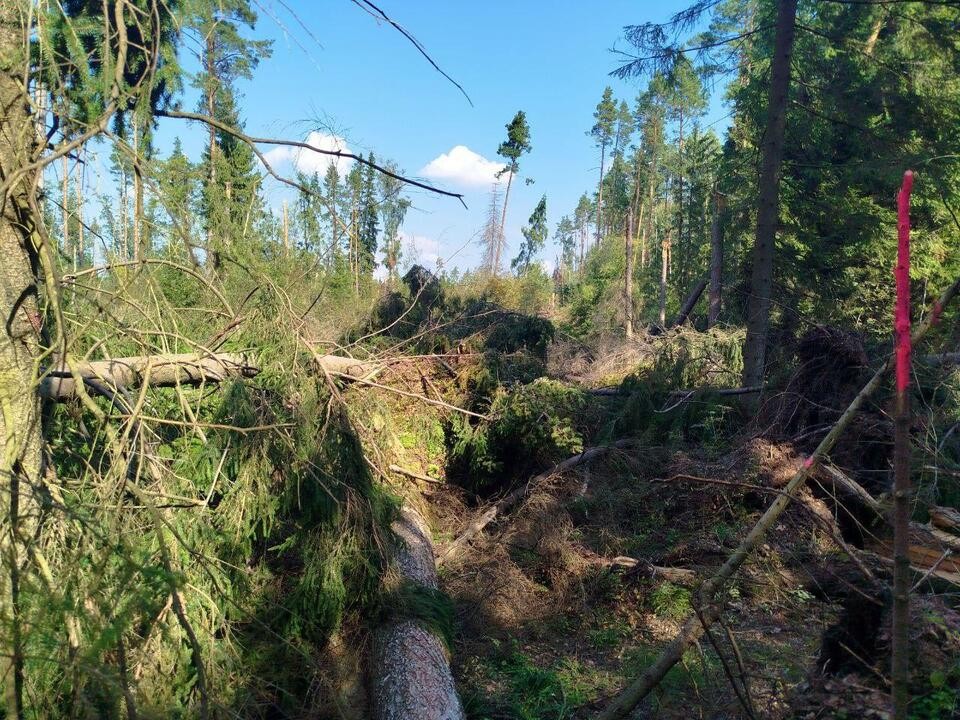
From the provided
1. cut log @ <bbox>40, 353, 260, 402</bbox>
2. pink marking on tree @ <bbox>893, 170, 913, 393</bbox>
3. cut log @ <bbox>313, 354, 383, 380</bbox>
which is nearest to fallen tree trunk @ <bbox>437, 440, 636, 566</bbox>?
cut log @ <bbox>313, 354, 383, 380</bbox>

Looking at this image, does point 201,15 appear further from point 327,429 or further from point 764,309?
point 764,309

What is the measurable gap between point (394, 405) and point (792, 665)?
4.46m

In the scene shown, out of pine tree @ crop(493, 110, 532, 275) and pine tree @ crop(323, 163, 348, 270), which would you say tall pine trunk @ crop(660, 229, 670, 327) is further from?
pine tree @ crop(323, 163, 348, 270)

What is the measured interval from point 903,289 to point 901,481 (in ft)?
1.13

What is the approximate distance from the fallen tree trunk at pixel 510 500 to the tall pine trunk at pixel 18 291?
4.78 metres

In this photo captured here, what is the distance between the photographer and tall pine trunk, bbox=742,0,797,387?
29.5 ft

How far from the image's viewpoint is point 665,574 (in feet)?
19.9

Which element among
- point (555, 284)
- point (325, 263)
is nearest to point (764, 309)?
point (325, 263)

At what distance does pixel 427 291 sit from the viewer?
366 inches

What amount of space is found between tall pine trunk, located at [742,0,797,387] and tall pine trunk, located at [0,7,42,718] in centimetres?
850

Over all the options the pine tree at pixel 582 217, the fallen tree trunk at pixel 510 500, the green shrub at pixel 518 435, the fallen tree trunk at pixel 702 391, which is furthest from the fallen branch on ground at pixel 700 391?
the pine tree at pixel 582 217

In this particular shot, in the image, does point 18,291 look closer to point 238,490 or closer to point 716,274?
point 238,490

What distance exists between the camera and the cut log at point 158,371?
10.5 feet

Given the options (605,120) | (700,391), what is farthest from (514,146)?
(700,391)
